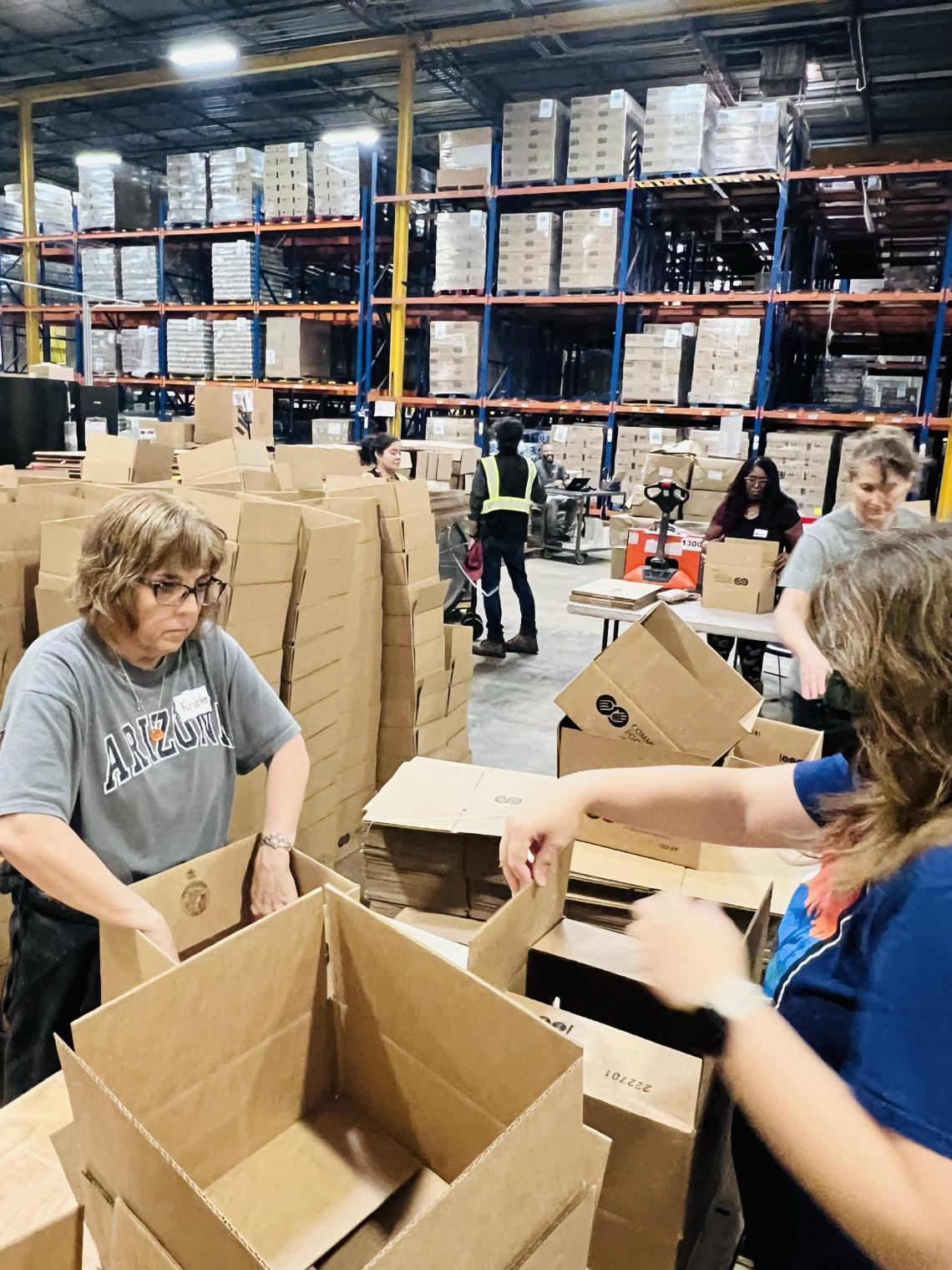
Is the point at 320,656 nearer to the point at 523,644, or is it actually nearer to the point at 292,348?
the point at 523,644

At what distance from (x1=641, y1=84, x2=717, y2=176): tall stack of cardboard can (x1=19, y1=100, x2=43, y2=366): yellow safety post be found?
30.0 ft

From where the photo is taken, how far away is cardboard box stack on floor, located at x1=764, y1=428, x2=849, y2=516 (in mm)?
8219

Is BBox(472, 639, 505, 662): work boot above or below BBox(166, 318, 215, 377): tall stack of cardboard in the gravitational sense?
below

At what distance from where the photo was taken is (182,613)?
1.62m

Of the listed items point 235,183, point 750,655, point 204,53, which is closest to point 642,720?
point 750,655

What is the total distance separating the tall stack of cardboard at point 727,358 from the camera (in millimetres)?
8484

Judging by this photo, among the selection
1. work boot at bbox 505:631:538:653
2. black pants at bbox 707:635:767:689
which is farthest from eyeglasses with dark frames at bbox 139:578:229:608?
work boot at bbox 505:631:538:653

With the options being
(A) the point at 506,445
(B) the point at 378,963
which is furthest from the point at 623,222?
(B) the point at 378,963

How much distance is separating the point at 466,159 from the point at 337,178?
1721 millimetres

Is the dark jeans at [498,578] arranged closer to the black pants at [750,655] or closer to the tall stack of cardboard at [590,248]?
the black pants at [750,655]

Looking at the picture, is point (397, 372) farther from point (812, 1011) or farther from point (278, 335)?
point (812, 1011)

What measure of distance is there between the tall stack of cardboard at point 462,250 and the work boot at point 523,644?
16.6 feet

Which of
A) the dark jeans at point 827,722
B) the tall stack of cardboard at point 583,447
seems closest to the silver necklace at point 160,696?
the dark jeans at point 827,722

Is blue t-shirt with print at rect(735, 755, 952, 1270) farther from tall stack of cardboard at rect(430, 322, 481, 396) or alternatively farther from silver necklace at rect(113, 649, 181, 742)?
tall stack of cardboard at rect(430, 322, 481, 396)
